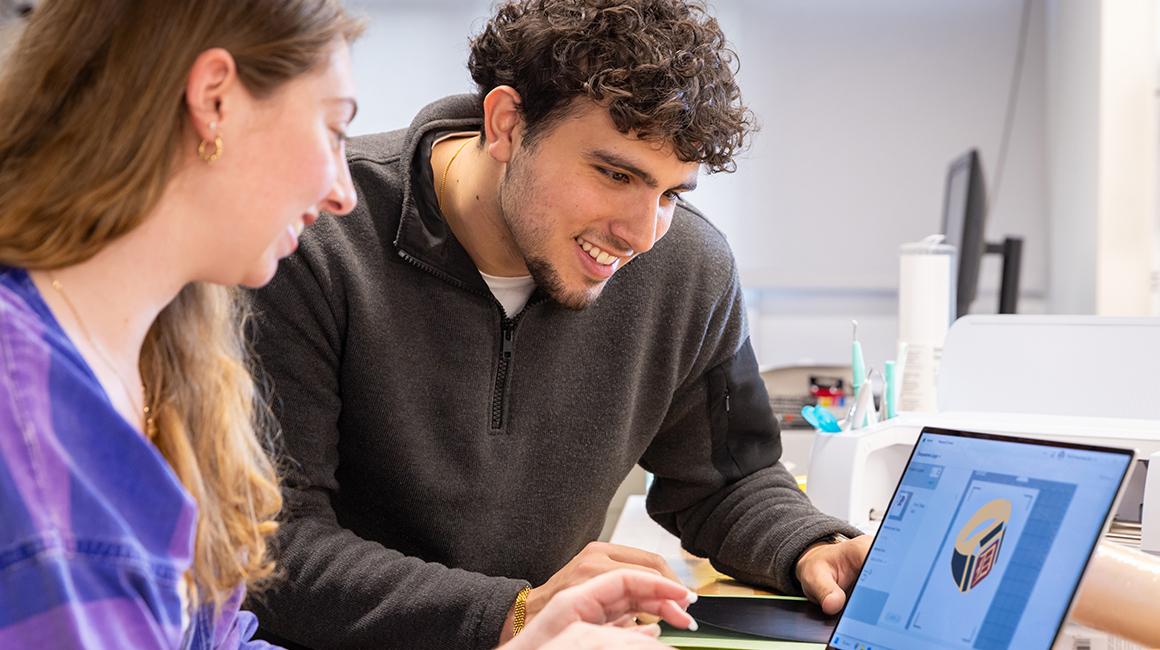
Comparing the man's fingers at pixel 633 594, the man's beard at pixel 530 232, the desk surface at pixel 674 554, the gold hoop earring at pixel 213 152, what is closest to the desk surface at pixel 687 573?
the desk surface at pixel 674 554

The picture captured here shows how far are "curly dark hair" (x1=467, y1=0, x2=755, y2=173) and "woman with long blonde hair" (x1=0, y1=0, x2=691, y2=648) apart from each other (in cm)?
46

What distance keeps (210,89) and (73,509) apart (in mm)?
277

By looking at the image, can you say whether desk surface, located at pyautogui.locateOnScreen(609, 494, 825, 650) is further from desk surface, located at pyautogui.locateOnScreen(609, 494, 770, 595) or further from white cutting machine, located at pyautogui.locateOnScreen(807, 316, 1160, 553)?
white cutting machine, located at pyautogui.locateOnScreen(807, 316, 1160, 553)

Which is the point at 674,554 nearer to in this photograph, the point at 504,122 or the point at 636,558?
the point at 636,558

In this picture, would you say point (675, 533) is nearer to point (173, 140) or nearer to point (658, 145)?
point (658, 145)

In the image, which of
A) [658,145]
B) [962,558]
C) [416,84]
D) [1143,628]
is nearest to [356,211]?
[658,145]

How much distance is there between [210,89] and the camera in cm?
79

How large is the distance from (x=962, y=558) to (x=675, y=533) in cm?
69

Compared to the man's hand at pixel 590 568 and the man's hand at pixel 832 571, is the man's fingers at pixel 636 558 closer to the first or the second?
the man's hand at pixel 590 568

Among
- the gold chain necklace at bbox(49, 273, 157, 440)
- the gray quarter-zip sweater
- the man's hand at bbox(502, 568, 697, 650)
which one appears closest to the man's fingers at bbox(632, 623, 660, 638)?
the man's hand at bbox(502, 568, 697, 650)

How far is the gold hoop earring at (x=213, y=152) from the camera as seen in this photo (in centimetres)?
80

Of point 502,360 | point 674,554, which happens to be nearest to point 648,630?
point 502,360

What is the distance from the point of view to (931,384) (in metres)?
1.89

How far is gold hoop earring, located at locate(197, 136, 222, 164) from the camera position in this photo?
796mm
